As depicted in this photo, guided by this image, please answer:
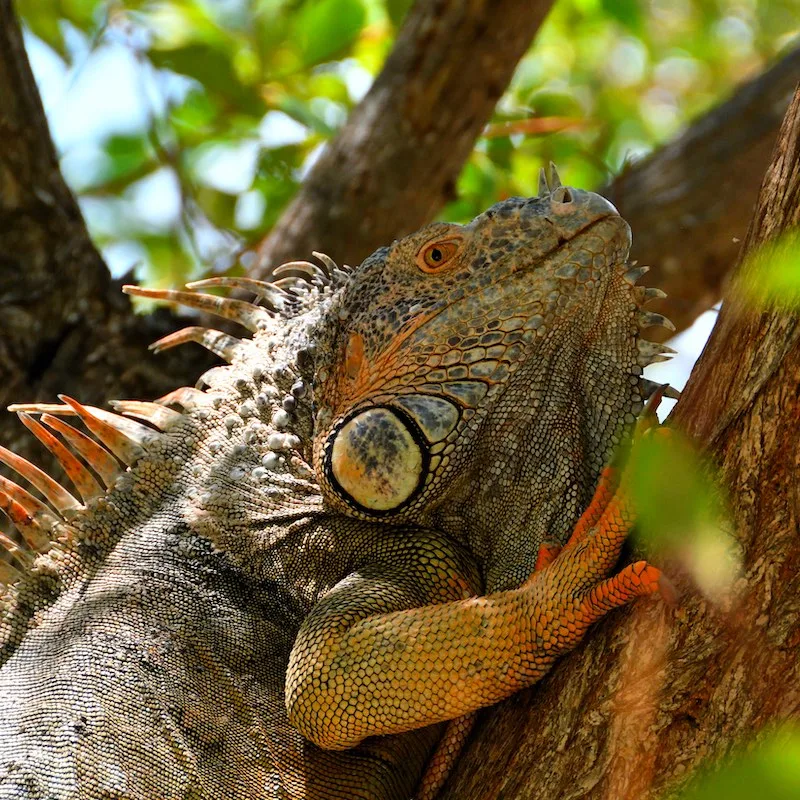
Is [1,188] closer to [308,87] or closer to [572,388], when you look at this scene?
[308,87]

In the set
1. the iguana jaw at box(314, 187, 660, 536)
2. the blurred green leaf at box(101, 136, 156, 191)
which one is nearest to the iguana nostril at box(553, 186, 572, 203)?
the iguana jaw at box(314, 187, 660, 536)

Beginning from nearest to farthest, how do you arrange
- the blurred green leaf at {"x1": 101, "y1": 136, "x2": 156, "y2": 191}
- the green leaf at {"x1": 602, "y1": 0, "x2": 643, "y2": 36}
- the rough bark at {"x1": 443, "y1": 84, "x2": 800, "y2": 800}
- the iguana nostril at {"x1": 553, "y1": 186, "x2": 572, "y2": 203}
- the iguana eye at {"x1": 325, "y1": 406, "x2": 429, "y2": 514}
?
the rough bark at {"x1": 443, "y1": 84, "x2": 800, "y2": 800}
the iguana eye at {"x1": 325, "y1": 406, "x2": 429, "y2": 514}
the iguana nostril at {"x1": 553, "y1": 186, "x2": 572, "y2": 203}
the green leaf at {"x1": 602, "y1": 0, "x2": 643, "y2": 36}
the blurred green leaf at {"x1": 101, "y1": 136, "x2": 156, "y2": 191}

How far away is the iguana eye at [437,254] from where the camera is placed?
156 inches

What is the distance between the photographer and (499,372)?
3822mm

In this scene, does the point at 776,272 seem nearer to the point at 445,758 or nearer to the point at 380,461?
the point at 380,461

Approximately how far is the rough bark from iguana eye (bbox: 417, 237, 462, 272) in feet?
4.03

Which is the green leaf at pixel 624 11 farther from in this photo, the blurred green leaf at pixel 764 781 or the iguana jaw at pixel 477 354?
the blurred green leaf at pixel 764 781

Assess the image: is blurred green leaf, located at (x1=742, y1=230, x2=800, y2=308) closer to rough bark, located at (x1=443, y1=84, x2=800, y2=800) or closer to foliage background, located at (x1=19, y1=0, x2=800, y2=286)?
rough bark, located at (x1=443, y1=84, x2=800, y2=800)

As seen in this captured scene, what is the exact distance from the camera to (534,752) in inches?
117

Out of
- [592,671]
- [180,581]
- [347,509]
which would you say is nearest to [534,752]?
[592,671]

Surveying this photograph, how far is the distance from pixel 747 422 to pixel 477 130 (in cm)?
471

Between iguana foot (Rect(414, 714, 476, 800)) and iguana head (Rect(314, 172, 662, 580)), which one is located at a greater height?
iguana head (Rect(314, 172, 662, 580))

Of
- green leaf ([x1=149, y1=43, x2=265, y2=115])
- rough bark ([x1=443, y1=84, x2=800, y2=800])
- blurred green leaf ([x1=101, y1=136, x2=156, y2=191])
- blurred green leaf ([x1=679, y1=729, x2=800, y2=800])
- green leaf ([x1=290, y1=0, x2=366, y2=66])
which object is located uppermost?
green leaf ([x1=290, y1=0, x2=366, y2=66])

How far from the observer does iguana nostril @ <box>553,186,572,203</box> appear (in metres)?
3.86
